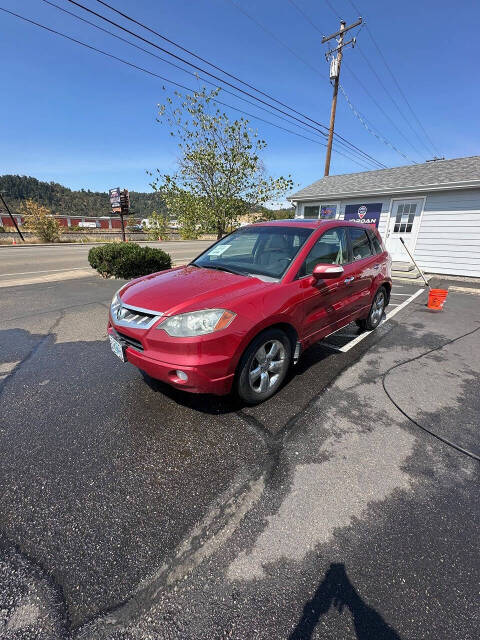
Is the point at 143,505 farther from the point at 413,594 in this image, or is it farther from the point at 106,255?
the point at 106,255

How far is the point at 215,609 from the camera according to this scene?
1.33 meters

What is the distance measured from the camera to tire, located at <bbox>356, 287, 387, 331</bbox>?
15.8 feet

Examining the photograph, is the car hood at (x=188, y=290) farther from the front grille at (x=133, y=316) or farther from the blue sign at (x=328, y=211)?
the blue sign at (x=328, y=211)

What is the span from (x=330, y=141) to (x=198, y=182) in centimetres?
894

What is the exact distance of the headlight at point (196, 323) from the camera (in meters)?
2.26

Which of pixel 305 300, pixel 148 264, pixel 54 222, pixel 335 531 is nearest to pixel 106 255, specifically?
pixel 148 264

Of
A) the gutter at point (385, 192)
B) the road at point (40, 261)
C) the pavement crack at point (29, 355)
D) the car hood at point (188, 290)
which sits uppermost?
the gutter at point (385, 192)

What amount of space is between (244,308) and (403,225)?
11327 mm

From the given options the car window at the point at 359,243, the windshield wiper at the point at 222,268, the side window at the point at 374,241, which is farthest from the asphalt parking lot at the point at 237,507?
the side window at the point at 374,241

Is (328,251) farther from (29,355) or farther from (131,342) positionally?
(29,355)

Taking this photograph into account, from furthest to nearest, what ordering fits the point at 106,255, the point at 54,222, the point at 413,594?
1. the point at 54,222
2. the point at 106,255
3. the point at 413,594

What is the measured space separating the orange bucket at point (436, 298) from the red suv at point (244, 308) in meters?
3.58

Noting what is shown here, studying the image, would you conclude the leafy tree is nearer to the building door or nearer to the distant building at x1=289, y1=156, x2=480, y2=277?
the distant building at x1=289, y1=156, x2=480, y2=277

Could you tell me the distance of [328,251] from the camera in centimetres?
345
